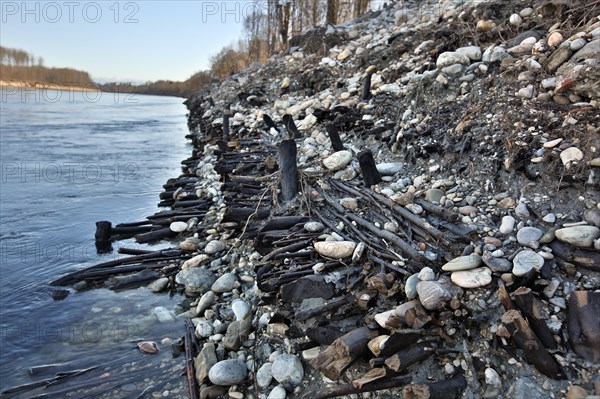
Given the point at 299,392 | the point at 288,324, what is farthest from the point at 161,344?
the point at 299,392

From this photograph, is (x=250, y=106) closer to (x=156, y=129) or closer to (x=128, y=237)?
(x=128, y=237)

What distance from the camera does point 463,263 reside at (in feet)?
11.9

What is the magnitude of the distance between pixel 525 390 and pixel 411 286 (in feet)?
3.69

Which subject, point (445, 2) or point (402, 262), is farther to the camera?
point (445, 2)

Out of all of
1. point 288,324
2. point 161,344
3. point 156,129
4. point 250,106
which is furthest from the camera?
point 156,129

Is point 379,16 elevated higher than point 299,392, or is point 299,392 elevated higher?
point 379,16

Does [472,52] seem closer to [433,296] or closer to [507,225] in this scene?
[507,225]

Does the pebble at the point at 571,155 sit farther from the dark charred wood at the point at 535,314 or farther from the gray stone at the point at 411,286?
the gray stone at the point at 411,286

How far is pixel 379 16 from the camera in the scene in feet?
57.2

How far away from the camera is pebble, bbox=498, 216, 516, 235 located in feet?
12.9

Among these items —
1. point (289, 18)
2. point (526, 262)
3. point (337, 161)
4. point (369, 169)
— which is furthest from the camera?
point (289, 18)

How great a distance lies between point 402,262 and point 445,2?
12175mm

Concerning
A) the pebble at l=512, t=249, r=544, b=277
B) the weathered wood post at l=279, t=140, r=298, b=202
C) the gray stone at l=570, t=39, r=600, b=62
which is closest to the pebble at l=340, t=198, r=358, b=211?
the weathered wood post at l=279, t=140, r=298, b=202

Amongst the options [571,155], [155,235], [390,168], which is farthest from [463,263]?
[155,235]
